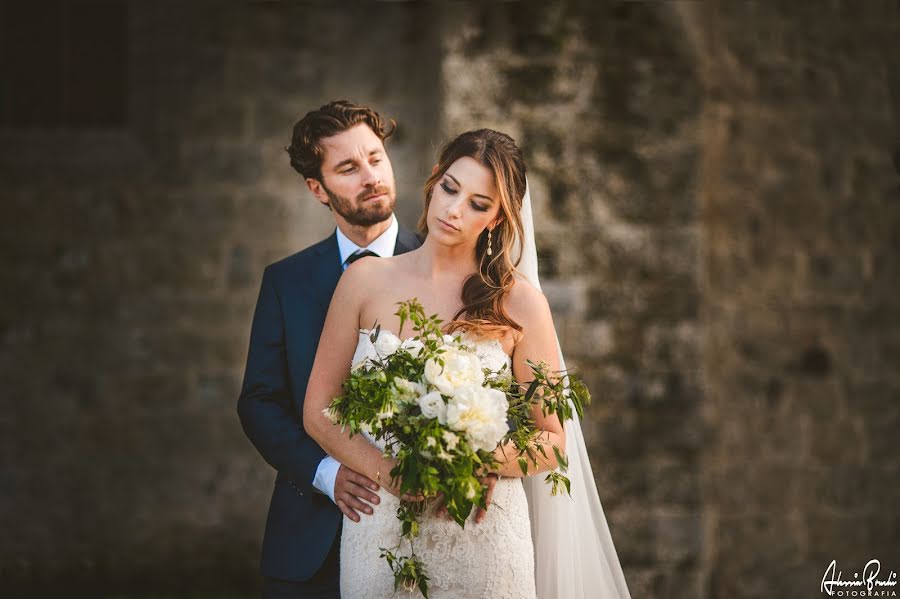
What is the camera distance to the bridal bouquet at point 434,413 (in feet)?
8.15

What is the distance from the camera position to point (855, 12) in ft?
21.1

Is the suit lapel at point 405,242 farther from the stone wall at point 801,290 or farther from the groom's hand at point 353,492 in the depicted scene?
the stone wall at point 801,290

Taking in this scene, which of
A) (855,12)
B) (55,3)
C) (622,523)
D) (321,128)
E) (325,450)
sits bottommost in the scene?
(622,523)

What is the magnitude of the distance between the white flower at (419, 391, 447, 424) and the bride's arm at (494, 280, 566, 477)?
0.89 feet

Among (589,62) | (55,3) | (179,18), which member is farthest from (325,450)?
(55,3)

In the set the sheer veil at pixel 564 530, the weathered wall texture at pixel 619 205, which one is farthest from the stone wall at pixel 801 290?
the sheer veil at pixel 564 530

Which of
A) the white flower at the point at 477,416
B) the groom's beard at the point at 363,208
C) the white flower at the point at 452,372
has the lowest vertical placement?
the white flower at the point at 477,416

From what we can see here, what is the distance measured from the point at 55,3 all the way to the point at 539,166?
368 centimetres

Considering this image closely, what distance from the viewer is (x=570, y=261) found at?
563 cm

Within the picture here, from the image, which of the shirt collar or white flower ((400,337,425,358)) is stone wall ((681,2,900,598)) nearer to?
the shirt collar

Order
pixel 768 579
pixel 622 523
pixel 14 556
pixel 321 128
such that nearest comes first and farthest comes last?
pixel 321 128 → pixel 622 523 → pixel 768 579 → pixel 14 556

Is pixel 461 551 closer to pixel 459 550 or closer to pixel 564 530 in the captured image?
pixel 459 550

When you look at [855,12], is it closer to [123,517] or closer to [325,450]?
[325,450]
